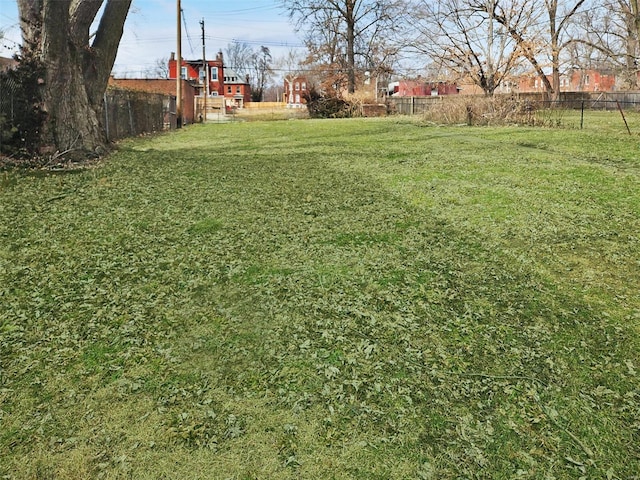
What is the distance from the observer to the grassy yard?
161cm

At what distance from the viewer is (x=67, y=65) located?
796 centimetres

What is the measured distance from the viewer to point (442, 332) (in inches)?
94.2

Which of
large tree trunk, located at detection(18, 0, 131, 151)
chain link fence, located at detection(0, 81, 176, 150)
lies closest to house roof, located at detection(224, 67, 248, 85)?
chain link fence, located at detection(0, 81, 176, 150)

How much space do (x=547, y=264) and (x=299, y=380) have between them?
209cm

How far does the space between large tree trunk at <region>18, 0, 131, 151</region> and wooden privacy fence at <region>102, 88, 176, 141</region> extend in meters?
1.73

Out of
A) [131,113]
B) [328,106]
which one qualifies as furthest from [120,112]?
[328,106]

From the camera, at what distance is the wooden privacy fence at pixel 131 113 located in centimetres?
1222

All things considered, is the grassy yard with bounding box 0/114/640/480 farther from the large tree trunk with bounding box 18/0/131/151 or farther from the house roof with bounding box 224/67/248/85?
the house roof with bounding box 224/67/248/85

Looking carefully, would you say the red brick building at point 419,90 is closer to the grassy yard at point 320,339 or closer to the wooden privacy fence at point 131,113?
the wooden privacy fence at point 131,113

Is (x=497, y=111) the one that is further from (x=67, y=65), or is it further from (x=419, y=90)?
(x=419, y=90)

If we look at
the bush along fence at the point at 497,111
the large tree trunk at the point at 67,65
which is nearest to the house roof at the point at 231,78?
the bush along fence at the point at 497,111

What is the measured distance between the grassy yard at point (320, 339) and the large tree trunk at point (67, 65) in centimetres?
338

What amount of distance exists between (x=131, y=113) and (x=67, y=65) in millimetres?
6407

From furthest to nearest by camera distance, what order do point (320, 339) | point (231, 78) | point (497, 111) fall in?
point (231, 78) → point (497, 111) → point (320, 339)
